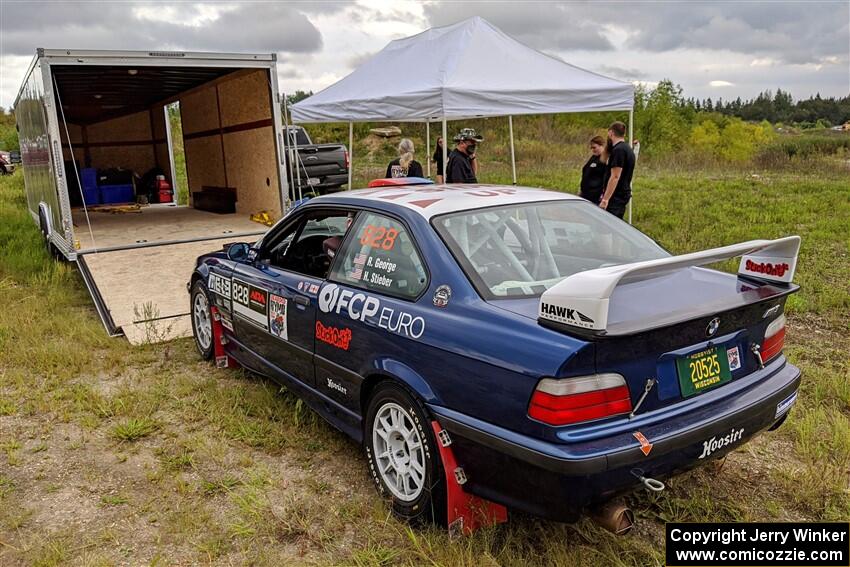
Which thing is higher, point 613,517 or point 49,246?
point 49,246

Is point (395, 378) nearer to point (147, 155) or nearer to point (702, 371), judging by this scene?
point (702, 371)

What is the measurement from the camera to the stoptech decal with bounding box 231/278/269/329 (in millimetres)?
4121

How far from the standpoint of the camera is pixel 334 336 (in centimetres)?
338

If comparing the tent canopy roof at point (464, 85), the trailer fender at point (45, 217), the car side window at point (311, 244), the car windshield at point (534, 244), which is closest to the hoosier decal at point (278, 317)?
the car side window at point (311, 244)

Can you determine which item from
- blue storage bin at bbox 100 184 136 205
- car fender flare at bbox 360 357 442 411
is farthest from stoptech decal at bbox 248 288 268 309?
blue storage bin at bbox 100 184 136 205

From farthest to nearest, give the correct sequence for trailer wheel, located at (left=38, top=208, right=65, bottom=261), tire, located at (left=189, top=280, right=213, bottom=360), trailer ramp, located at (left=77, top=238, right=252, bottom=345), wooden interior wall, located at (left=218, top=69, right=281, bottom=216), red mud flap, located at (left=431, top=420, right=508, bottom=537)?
1. wooden interior wall, located at (left=218, top=69, right=281, bottom=216)
2. trailer wheel, located at (left=38, top=208, right=65, bottom=261)
3. trailer ramp, located at (left=77, top=238, right=252, bottom=345)
4. tire, located at (left=189, top=280, right=213, bottom=360)
5. red mud flap, located at (left=431, top=420, right=508, bottom=537)

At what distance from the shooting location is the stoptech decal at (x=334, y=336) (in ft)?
10.8

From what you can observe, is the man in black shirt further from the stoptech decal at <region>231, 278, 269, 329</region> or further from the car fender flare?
the car fender flare

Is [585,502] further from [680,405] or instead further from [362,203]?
[362,203]

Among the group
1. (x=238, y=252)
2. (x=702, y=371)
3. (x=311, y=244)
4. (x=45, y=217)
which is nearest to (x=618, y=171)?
(x=311, y=244)

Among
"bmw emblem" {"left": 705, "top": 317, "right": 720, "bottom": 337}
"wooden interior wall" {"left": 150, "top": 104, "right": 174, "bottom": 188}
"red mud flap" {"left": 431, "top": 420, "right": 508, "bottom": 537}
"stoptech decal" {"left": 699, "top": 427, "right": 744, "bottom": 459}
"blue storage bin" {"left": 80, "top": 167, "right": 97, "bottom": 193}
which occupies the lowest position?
"red mud flap" {"left": 431, "top": 420, "right": 508, "bottom": 537}

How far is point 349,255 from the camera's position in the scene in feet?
11.4

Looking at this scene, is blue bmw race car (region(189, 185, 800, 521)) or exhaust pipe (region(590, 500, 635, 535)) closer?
blue bmw race car (region(189, 185, 800, 521))

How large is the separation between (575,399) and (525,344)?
26 centimetres
